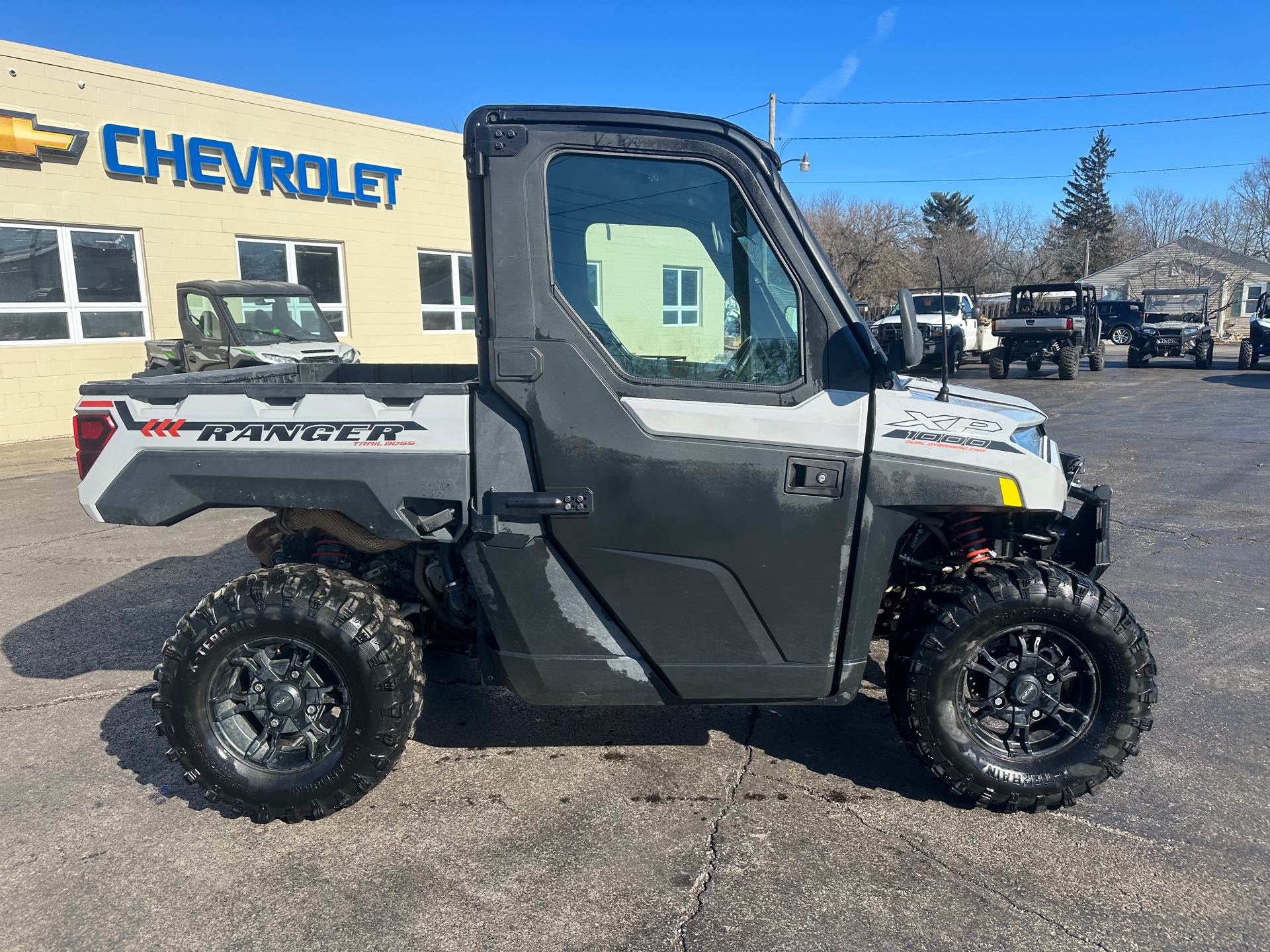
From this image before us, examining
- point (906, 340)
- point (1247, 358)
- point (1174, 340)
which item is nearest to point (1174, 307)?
point (1174, 340)

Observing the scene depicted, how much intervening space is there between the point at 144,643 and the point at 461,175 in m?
15.3

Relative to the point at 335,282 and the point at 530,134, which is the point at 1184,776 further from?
the point at 335,282

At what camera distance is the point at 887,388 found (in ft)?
10.1

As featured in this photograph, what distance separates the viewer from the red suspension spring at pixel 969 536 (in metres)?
3.48

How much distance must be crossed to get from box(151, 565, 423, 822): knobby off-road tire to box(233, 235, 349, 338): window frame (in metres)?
12.1

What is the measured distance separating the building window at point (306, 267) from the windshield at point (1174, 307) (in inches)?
969

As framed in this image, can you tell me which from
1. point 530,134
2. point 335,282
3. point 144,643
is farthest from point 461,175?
point 530,134

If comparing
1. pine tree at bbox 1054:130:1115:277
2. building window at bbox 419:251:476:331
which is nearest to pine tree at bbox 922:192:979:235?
pine tree at bbox 1054:130:1115:277

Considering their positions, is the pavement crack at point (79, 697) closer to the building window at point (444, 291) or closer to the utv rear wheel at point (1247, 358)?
the building window at point (444, 291)

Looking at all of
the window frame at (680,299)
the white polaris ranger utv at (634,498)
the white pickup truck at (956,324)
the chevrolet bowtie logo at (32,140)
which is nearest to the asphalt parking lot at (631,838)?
the white polaris ranger utv at (634,498)

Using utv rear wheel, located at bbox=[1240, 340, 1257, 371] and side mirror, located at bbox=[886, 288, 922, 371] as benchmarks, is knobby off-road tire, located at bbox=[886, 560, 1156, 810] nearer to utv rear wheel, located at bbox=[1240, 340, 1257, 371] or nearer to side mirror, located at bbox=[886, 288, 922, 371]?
side mirror, located at bbox=[886, 288, 922, 371]

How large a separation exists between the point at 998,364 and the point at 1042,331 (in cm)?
132

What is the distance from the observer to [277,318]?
523 inches

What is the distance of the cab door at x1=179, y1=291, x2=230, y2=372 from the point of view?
12.2 metres
